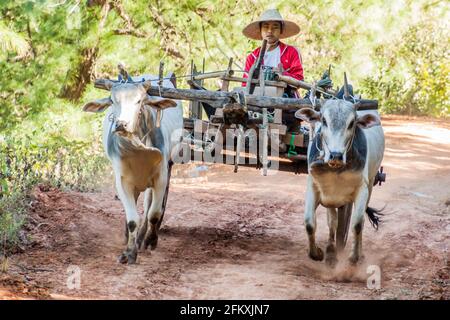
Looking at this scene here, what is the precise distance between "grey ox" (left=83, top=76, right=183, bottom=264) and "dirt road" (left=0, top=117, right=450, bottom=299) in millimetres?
293

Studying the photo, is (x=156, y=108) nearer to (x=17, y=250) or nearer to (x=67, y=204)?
(x=17, y=250)

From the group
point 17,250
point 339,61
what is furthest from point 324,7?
point 17,250

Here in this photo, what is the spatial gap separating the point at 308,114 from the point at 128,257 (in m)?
1.64

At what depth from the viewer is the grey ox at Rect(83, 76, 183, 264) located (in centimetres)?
502

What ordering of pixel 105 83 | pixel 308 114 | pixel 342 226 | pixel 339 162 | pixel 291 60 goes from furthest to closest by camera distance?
pixel 291 60
pixel 342 226
pixel 105 83
pixel 308 114
pixel 339 162

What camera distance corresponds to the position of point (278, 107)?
213 inches

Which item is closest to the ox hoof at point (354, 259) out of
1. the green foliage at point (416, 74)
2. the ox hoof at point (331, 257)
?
the ox hoof at point (331, 257)

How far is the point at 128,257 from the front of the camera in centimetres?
535

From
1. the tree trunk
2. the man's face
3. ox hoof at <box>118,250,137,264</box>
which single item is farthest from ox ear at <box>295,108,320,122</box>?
the tree trunk

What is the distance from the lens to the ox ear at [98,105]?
523 centimetres

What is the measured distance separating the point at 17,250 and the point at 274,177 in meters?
5.46

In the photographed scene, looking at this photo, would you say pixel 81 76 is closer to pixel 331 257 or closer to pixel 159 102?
pixel 159 102

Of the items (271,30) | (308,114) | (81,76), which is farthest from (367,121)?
(81,76)

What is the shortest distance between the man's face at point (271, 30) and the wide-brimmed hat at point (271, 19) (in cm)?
5
